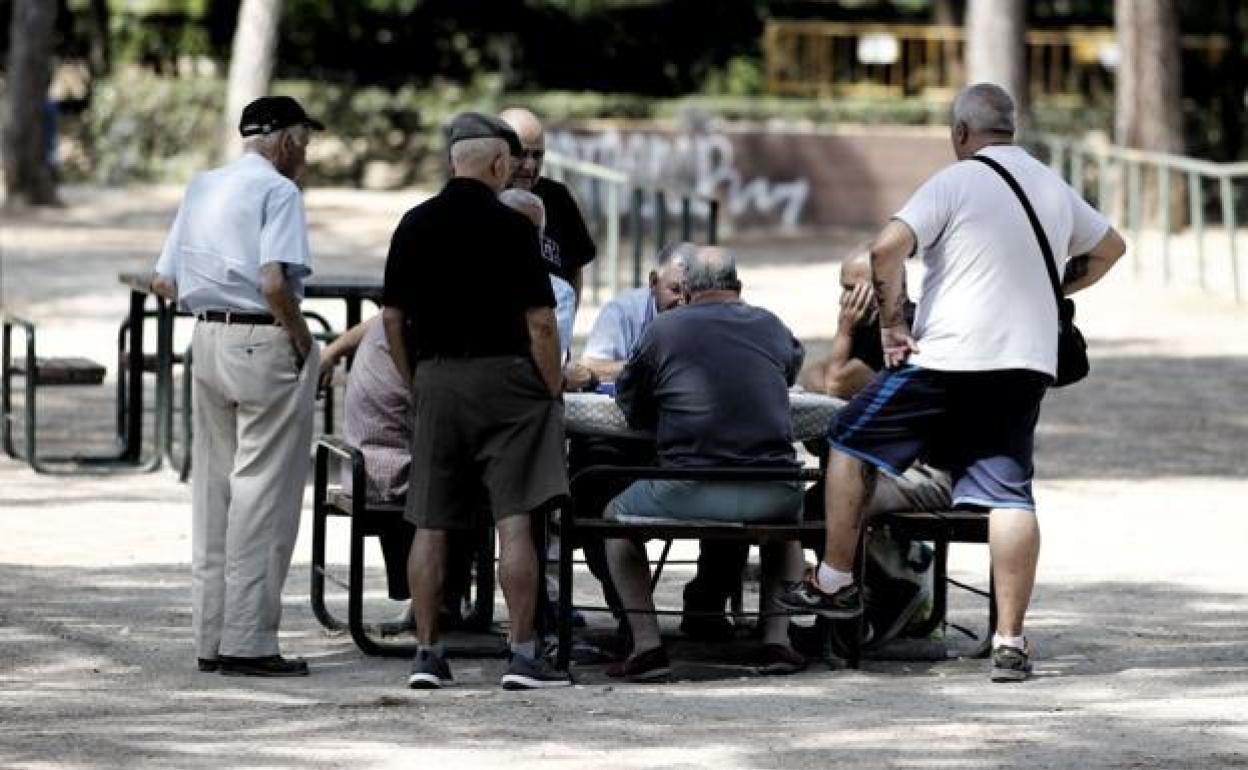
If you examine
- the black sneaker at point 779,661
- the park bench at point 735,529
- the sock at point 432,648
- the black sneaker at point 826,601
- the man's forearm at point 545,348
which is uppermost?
the man's forearm at point 545,348

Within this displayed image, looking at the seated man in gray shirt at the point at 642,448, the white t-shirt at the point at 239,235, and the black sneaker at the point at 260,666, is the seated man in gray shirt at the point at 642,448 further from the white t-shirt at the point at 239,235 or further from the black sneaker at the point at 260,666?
the white t-shirt at the point at 239,235

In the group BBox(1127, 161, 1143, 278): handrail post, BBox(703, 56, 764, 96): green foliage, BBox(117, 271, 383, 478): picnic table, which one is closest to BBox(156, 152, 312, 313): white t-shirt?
BBox(117, 271, 383, 478): picnic table

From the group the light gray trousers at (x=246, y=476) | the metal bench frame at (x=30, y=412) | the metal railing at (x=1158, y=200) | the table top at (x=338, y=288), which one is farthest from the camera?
the metal railing at (x=1158, y=200)

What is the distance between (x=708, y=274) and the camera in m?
9.14

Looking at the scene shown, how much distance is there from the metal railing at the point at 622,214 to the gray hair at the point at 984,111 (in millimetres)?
11501

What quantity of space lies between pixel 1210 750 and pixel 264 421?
293cm

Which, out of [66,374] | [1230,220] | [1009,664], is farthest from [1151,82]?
[1009,664]

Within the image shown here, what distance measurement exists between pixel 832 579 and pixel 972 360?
753 mm

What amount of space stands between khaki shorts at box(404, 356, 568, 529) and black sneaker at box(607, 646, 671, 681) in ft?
1.94

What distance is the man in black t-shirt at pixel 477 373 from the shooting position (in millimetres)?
8516

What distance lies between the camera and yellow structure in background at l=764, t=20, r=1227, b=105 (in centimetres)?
4306

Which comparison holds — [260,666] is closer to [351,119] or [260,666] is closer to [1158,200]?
[1158,200]

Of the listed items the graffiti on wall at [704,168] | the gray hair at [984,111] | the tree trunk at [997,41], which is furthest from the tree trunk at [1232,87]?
the gray hair at [984,111]

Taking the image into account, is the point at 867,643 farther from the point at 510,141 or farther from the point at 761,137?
the point at 761,137
